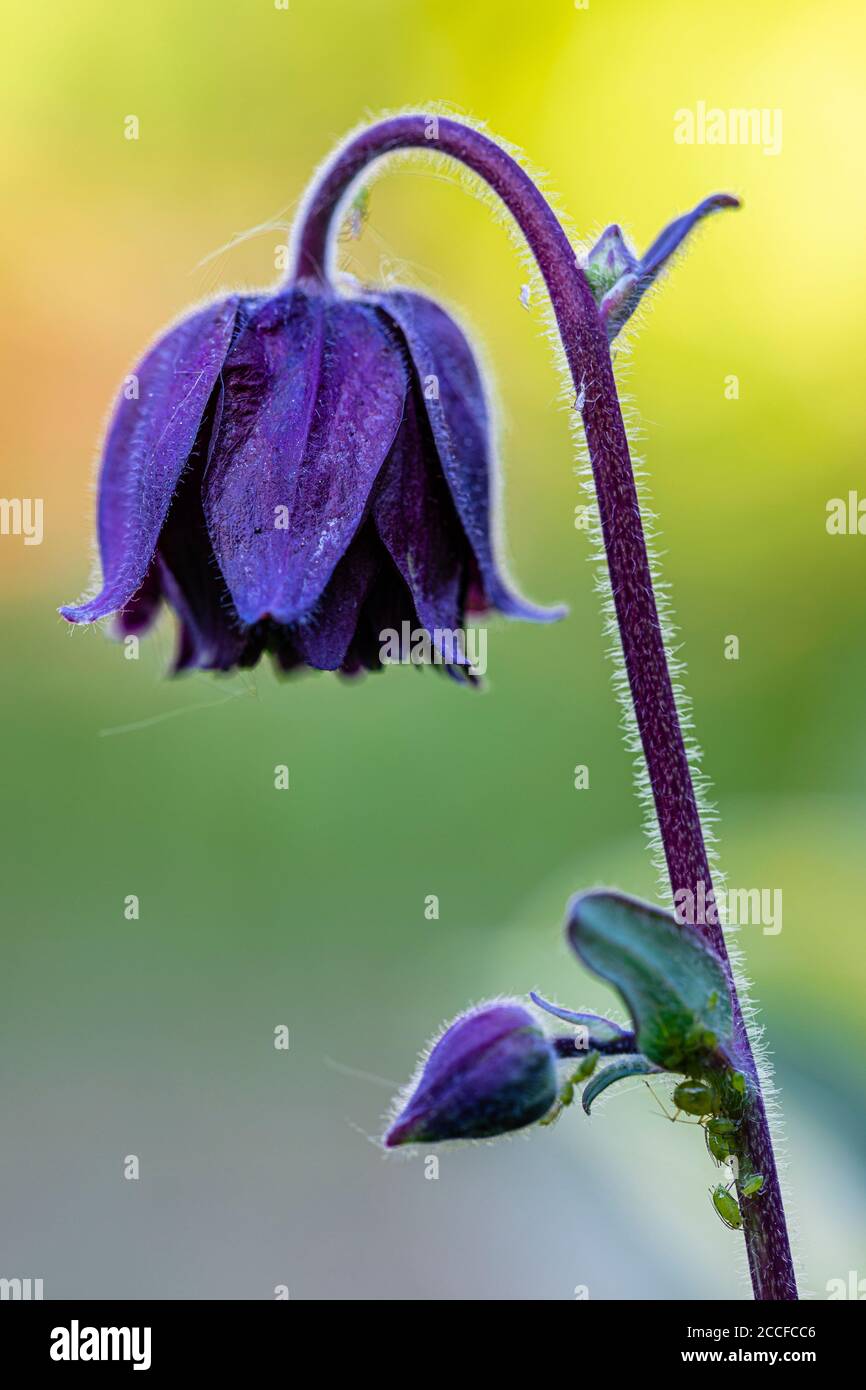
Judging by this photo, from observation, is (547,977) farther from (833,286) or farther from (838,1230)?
(833,286)

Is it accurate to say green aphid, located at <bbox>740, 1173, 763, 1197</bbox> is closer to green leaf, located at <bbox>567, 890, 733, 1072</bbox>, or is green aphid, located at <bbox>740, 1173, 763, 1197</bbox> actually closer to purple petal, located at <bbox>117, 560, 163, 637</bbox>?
green leaf, located at <bbox>567, 890, 733, 1072</bbox>

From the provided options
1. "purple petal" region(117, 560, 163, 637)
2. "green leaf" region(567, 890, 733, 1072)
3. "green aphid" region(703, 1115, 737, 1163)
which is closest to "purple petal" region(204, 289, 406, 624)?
"purple petal" region(117, 560, 163, 637)

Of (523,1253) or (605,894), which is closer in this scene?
(605,894)

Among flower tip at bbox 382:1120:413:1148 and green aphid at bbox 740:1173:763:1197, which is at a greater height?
flower tip at bbox 382:1120:413:1148

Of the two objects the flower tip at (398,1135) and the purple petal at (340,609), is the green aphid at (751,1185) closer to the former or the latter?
the flower tip at (398,1135)

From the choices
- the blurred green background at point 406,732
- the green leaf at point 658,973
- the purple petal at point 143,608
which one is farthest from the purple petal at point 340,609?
the blurred green background at point 406,732

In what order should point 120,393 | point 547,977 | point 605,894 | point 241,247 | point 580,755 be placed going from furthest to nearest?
1. point 241,247
2. point 580,755
3. point 547,977
4. point 120,393
5. point 605,894
